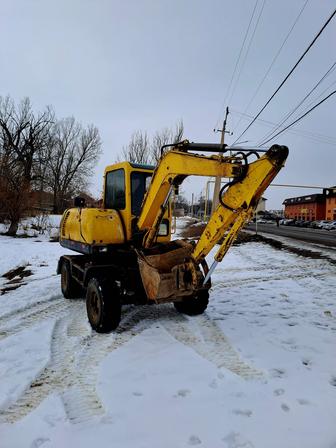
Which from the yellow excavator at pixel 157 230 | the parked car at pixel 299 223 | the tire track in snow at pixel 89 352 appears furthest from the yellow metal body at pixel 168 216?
the parked car at pixel 299 223

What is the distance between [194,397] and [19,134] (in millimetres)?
43556

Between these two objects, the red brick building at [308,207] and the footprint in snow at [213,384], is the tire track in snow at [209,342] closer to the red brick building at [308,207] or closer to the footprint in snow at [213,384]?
the footprint in snow at [213,384]

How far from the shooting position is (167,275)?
17.5 feet

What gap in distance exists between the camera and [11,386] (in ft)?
12.9

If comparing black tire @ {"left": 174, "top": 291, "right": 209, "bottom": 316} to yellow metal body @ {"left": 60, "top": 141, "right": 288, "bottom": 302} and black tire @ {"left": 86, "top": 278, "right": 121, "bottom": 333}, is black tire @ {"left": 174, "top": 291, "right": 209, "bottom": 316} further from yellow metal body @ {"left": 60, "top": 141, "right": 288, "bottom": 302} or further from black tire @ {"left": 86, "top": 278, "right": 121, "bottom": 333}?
black tire @ {"left": 86, "top": 278, "right": 121, "bottom": 333}

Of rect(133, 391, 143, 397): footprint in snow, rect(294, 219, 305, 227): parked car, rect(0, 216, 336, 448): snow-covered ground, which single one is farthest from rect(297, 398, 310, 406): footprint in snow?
rect(294, 219, 305, 227): parked car

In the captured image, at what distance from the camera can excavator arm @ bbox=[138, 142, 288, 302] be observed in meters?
4.75

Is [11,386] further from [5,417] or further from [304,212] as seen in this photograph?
[304,212]

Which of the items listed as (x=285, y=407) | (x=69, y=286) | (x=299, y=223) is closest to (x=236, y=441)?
(x=285, y=407)

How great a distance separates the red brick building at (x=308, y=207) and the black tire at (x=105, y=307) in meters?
79.2

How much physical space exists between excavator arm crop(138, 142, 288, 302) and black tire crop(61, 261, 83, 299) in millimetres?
2619

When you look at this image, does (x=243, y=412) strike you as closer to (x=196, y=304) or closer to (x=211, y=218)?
(x=211, y=218)

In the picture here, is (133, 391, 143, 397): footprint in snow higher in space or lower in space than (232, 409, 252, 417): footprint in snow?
higher

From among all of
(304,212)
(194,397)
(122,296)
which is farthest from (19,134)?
(304,212)
